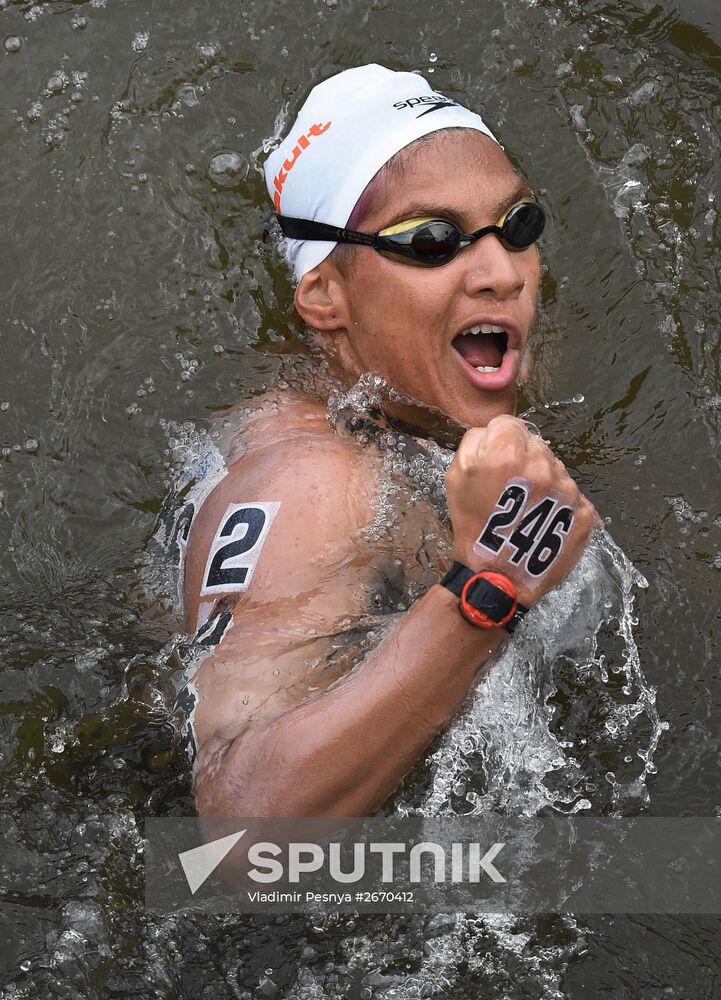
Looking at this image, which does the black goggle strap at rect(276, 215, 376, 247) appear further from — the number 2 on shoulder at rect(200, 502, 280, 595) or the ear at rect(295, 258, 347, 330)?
the number 2 on shoulder at rect(200, 502, 280, 595)

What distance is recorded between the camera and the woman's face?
4461 mm

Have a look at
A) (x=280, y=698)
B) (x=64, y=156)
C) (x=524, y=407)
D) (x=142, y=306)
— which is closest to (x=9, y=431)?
(x=142, y=306)

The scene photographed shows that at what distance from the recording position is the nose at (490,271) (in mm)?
4426

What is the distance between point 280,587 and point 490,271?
1.47 m

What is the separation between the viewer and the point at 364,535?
12.7 feet

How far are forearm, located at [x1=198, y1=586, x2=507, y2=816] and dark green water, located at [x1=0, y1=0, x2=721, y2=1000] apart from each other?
770 millimetres

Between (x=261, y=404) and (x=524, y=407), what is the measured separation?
4.45 feet

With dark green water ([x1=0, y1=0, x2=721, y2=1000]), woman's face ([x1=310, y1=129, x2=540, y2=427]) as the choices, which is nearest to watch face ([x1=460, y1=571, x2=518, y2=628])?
dark green water ([x1=0, y1=0, x2=721, y2=1000])

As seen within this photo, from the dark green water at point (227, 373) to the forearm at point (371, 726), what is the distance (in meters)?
0.77

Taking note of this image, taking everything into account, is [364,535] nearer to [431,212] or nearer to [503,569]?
[503,569]

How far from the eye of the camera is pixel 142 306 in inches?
235

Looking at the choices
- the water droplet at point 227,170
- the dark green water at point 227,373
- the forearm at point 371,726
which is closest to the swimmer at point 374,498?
the forearm at point 371,726

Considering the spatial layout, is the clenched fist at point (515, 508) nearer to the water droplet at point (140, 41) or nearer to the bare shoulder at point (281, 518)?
the bare shoulder at point (281, 518)

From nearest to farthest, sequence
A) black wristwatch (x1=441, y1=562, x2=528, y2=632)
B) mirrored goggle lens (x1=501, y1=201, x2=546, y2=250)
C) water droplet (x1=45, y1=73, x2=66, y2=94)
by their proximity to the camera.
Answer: black wristwatch (x1=441, y1=562, x2=528, y2=632) → mirrored goggle lens (x1=501, y1=201, x2=546, y2=250) → water droplet (x1=45, y1=73, x2=66, y2=94)
